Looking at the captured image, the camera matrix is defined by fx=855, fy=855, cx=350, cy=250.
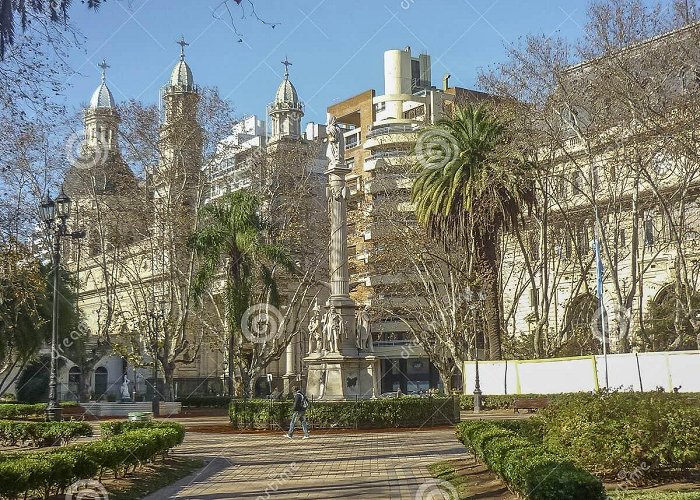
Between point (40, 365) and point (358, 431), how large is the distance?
37.0m

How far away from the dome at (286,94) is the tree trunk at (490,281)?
3893 cm

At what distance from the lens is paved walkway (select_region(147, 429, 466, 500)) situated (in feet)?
45.7

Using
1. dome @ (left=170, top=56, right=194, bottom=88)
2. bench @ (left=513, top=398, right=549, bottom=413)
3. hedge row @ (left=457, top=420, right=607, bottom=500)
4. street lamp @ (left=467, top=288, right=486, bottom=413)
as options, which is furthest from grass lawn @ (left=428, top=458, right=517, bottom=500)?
→ dome @ (left=170, top=56, right=194, bottom=88)

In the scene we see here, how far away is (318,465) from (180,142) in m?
26.8

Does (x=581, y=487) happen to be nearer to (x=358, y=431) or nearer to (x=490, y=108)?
(x=358, y=431)

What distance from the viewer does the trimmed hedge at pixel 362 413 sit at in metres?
28.0

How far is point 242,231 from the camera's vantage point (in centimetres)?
3738

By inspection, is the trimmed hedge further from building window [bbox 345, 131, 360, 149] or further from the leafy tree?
building window [bbox 345, 131, 360, 149]

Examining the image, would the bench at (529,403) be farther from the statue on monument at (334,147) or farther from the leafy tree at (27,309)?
→ the leafy tree at (27,309)

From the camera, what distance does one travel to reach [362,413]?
28.0 metres

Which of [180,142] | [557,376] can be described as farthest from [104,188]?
[557,376]

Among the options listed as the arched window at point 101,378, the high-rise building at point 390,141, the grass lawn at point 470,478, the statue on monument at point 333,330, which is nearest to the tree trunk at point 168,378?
the high-rise building at point 390,141

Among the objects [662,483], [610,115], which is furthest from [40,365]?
[662,483]

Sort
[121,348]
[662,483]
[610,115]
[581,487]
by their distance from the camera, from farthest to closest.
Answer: [121,348] → [610,115] → [662,483] → [581,487]
